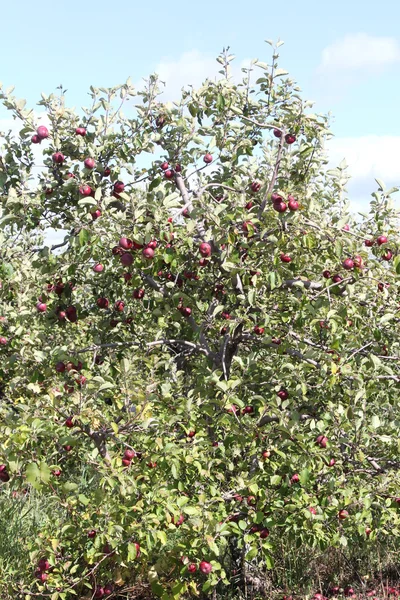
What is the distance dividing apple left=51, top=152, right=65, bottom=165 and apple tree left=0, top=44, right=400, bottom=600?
2cm

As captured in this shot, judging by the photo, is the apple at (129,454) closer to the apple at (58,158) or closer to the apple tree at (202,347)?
the apple tree at (202,347)

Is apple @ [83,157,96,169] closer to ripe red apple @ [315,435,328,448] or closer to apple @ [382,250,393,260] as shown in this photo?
apple @ [382,250,393,260]

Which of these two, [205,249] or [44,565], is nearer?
[205,249]

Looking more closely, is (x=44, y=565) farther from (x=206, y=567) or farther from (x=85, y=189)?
(x=85, y=189)

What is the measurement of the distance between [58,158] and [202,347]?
1.50 metres

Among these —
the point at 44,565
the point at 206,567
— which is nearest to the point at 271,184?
the point at 206,567

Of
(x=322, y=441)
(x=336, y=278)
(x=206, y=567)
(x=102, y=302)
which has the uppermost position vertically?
(x=336, y=278)

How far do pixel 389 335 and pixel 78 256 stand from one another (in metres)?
1.96

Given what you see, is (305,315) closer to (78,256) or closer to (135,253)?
(135,253)

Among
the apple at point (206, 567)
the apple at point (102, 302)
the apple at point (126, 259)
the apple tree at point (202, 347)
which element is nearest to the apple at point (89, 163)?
the apple tree at point (202, 347)

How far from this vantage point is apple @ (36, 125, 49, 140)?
155 inches

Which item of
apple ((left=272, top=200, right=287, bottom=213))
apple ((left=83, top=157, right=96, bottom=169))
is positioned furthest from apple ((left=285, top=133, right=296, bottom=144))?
apple ((left=83, top=157, right=96, bottom=169))

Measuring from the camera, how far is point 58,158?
12.9ft

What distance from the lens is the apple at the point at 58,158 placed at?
392 centimetres
